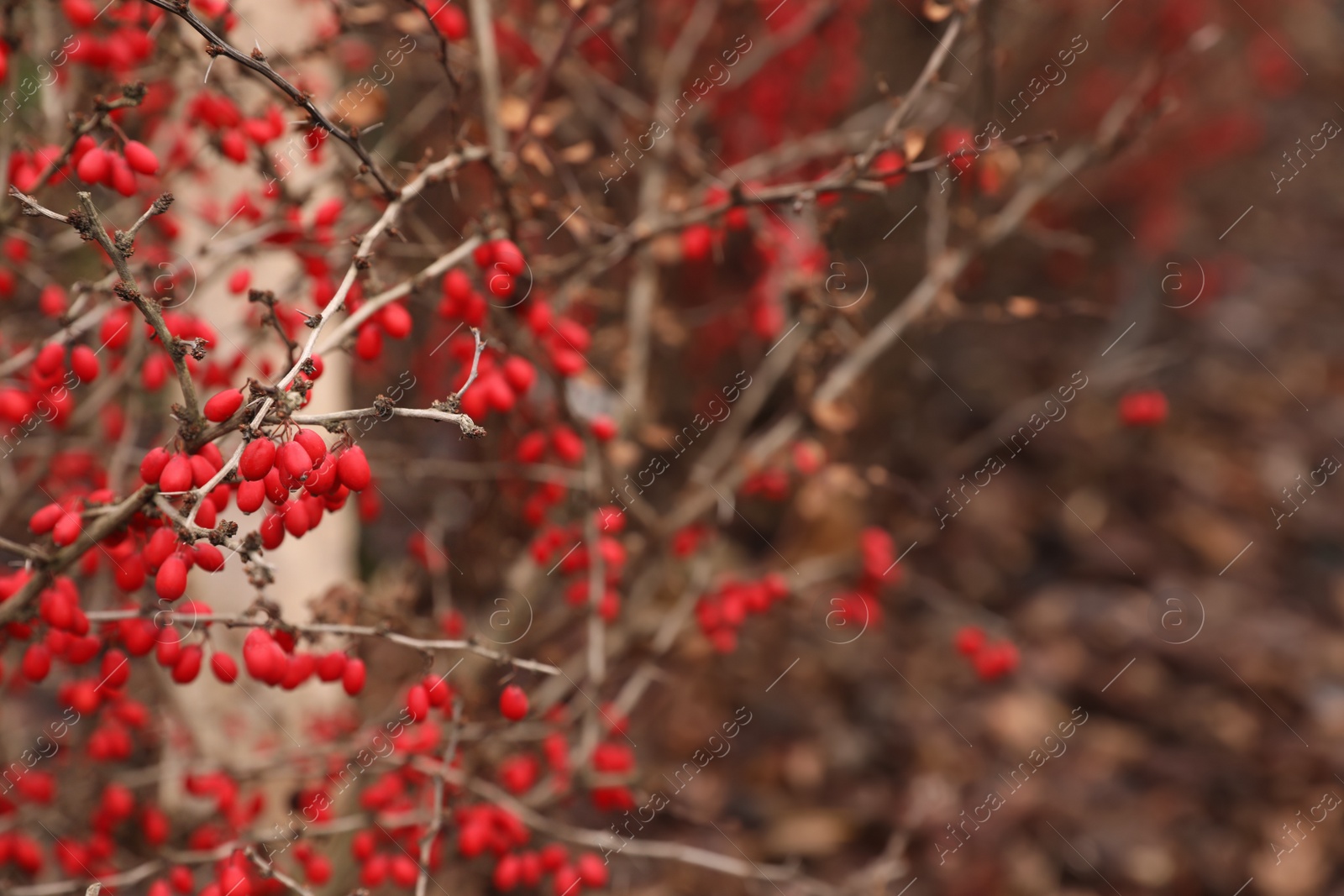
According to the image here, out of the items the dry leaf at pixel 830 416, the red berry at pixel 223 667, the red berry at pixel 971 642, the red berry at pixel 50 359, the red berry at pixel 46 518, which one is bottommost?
the red berry at pixel 971 642

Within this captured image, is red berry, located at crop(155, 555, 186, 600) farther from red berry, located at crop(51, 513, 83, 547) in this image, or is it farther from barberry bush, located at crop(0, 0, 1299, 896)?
red berry, located at crop(51, 513, 83, 547)

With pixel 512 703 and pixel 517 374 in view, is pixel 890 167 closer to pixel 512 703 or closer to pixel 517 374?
pixel 517 374

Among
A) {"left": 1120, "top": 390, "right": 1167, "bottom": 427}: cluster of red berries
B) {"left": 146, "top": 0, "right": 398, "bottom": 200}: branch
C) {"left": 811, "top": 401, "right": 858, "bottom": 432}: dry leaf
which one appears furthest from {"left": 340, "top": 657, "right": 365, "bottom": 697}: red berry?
{"left": 1120, "top": 390, "right": 1167, "bottom": 427}: cluster of red berries

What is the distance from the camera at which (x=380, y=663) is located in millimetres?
4223

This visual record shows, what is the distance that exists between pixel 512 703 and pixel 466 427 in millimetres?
789

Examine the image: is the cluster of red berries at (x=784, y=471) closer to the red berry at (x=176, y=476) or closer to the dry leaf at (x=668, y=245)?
the dry leaf at (x=668, y=245)

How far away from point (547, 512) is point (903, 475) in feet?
10.6

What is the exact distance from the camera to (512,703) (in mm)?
1796

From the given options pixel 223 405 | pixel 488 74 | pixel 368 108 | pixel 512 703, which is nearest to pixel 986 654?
pixel 512 703

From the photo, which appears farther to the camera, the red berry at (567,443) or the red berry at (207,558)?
the red berry at (567,443)

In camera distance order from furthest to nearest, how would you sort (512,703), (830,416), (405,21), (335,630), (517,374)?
(830,416) → (405,21) → (517,374) → (512,703) → (335,630)

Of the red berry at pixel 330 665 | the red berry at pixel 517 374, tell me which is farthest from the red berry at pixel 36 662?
the red berry at pixel 517 374

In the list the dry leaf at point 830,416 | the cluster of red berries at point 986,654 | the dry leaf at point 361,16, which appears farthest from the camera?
the cluster of red berries at point 986,654

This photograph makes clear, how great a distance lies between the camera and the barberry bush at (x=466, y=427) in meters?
1.65
